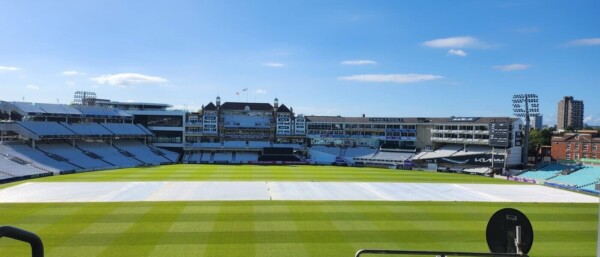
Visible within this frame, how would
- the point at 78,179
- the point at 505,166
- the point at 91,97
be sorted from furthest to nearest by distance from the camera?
the point at 91,97
the point at 505,166
the point at 78,179

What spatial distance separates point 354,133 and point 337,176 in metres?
24.2

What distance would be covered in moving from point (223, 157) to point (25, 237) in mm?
59615

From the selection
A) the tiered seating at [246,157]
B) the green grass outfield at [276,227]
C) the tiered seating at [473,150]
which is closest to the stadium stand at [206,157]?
the tiered seating at [246,157]

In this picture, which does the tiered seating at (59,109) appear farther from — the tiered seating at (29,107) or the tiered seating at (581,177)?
the tiered seating at (581,177)

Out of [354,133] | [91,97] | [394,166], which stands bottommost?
[394,166]

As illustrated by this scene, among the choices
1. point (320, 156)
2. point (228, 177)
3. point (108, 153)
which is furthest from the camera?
point (320, 156)

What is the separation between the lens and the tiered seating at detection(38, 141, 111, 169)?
45.8 metres

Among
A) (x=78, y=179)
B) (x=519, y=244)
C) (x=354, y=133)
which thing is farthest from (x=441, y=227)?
(x=354, y=133)

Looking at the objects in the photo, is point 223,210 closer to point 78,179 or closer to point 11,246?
point 11,246

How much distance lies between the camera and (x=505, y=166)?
162 ft

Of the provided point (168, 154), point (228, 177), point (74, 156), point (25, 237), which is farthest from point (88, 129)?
point (25, 237)

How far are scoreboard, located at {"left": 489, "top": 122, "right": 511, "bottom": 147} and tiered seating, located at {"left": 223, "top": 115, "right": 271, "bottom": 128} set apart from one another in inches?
1242

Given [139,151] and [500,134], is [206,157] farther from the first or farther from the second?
[500,134]

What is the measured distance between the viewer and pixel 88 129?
53375 mm
